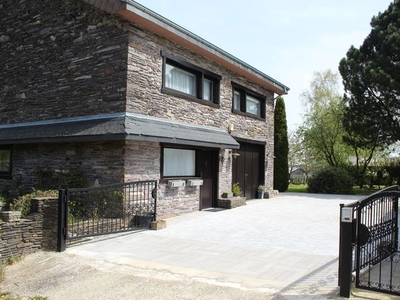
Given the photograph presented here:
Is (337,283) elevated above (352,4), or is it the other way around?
(352,4)

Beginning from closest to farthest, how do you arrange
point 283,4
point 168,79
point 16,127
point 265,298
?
point 265,298, point 283,4, point 168,79, point 16,127

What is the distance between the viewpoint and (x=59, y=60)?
1023 centimetres

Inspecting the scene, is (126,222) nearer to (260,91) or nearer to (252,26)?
(252,26)

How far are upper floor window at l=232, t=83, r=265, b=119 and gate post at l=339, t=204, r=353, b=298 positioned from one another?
9.35m

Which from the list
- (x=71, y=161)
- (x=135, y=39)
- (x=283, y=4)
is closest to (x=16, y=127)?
(x=71, y=161)

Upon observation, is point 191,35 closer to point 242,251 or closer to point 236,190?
point 236,190

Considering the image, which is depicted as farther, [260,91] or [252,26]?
[260,91]

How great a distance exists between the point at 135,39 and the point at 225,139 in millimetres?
4478

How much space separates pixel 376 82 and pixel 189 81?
481 inches

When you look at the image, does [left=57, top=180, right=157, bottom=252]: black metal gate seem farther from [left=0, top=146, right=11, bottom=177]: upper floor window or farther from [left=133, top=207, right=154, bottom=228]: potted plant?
[left=0, top=146, right=11, bottom=177]: upper floor window

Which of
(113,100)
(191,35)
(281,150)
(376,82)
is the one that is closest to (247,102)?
(191,35)

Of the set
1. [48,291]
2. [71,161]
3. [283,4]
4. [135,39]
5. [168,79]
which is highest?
[283,4]

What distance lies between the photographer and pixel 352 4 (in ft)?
27.3

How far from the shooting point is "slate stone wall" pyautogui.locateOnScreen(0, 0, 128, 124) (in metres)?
9.12
